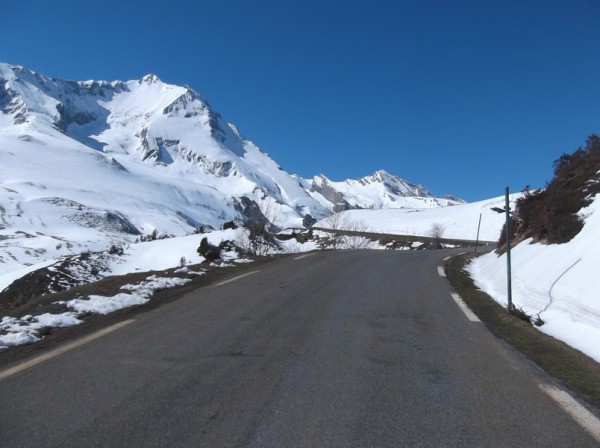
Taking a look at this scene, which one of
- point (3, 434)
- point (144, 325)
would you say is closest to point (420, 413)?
point (3, 434)

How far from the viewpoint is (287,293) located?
33.2 feet

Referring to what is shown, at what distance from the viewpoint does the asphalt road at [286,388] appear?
3771mm

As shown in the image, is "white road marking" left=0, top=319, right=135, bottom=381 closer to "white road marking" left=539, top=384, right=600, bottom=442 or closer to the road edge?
"white road marking" left=539, top=384, right=600, bottom=442

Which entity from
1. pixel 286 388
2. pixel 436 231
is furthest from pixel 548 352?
pixel 436 231

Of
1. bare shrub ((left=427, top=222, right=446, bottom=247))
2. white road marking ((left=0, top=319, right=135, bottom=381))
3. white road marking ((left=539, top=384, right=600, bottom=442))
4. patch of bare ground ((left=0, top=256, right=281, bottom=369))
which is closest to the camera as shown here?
white road marking ((left=539, top=384, right=600, bottom=442))

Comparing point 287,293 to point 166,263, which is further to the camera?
point 166,263

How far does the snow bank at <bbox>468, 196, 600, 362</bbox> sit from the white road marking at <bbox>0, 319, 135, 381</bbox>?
592 cm

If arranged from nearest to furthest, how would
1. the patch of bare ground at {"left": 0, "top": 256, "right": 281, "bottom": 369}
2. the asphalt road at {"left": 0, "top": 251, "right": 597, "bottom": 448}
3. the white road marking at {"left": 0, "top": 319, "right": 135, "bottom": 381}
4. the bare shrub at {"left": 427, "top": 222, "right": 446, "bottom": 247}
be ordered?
1. the asphalt road at {"left": 0, "top": 251, "right": 597, "bottom": 448}
2. the white road marking at {"left": 0, "top": 319, "right": 135, "bottom": 381}
3. the patch of bare ground at {"left": 0, "top": 256, "right": 281, "bottom": 369}
4. the bare shrub at {"left": 427, "top": 222, "right": 446, "bottom": 247}

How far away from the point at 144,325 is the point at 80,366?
1.95 meters

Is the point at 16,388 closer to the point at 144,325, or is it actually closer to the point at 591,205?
the point at 144,325

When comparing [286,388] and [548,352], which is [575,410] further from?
[286,388]

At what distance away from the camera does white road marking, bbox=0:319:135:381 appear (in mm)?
5129

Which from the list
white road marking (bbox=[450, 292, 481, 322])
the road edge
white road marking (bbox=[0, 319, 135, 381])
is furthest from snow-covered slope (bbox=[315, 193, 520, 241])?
white road marking (bbox=[0, 319, 135, 381])

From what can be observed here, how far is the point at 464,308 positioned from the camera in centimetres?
894
